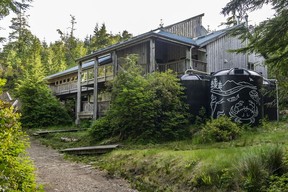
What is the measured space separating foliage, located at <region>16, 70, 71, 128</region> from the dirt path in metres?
12.3

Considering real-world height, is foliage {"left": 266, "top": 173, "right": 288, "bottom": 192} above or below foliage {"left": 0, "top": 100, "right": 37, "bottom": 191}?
below

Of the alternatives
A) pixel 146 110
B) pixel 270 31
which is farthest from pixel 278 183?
pixel 146 110

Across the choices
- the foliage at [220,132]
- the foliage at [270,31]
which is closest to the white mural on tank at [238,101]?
the foliage at [220,132]

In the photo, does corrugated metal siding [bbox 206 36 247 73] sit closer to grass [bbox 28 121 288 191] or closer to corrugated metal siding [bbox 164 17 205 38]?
corrugated metal siding [bbox 164 17 205 38]

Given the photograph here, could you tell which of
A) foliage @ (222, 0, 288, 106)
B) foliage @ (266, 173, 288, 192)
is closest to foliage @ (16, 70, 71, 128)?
foliage @ (222, 0, 288, 106)

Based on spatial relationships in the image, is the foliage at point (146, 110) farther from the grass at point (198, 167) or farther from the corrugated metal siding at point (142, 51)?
the corrugated metal siding at point (142, 51)

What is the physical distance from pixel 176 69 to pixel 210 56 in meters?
3.11

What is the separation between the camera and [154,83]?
12438mm

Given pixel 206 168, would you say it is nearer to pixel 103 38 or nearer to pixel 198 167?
pixel 198 167

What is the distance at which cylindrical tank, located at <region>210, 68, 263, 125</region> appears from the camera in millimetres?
11875

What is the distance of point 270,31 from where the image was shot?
5855 mm

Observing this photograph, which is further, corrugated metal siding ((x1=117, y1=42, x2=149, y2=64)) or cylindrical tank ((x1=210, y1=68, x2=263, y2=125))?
corrugated metal siding ((x1=117, y1=42, x2=149, y2=64))

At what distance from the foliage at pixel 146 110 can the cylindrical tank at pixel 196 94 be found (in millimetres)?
454

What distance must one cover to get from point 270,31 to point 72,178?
6072 mm
